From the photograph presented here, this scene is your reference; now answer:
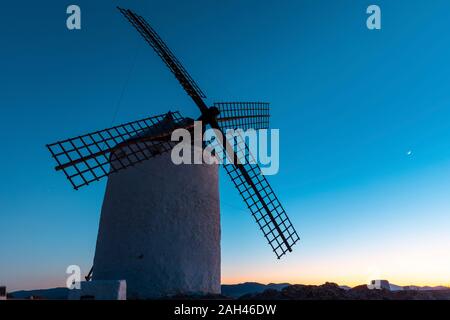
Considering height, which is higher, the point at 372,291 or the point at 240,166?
the point at 240,166

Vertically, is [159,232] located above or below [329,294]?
above

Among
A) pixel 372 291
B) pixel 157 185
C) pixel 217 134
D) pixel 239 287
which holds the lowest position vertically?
pixel 239 287

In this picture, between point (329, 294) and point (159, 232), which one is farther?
point (159, 232)

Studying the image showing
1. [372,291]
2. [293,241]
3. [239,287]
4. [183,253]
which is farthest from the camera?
[239,287]

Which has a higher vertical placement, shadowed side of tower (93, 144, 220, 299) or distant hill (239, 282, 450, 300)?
shadowed side of tower (93, 144, 220, 299)

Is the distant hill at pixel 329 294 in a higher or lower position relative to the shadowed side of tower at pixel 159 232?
lower

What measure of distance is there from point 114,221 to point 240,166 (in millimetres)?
4630

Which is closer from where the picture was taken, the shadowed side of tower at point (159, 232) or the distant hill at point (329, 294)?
the distant hill at point (329, 294)

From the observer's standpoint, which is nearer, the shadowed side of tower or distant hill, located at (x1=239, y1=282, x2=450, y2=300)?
distant hill, located at (x1=239, y1=282, x2=450, y2=300)
